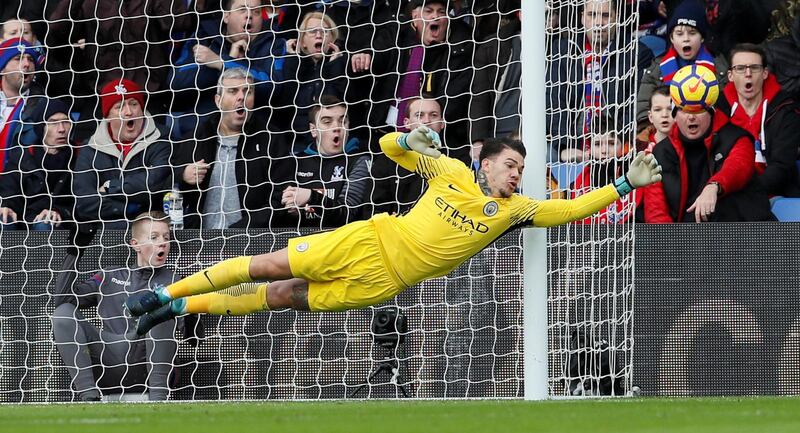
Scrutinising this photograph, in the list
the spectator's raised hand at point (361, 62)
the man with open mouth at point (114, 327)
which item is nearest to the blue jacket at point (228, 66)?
the spectator's raised hand at point (361, 62)

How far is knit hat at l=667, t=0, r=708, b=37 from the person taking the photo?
1288cm

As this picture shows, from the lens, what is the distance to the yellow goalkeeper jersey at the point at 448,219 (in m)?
9.80

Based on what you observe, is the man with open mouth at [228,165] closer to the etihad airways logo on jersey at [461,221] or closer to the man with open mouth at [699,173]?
the etihad airways logo on jersey at [461,221]

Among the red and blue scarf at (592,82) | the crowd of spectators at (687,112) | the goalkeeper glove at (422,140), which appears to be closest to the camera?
the goalkeeper glove at (422,140)

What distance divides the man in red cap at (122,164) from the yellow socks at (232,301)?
7.82 ft

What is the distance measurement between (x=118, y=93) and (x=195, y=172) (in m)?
1.07

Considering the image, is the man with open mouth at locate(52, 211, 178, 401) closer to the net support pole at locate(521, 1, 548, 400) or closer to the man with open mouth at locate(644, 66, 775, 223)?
the net support pole at locate(521, 1, 548, 400)

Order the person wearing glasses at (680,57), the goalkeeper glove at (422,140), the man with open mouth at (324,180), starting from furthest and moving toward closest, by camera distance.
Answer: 1. the person wearing glasses at (680,57)
2. the man with open mouth at (324,180)
3. the goalkeeper glove at (422,140)

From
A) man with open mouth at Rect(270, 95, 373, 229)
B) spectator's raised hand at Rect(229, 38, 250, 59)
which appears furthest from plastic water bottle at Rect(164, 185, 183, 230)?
spectator's raised hand at Rect(229, 38, 250, 59)

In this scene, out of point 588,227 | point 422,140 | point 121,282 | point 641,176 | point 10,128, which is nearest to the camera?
point 422,140

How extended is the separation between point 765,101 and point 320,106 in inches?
166

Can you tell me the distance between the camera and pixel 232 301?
10.1 m

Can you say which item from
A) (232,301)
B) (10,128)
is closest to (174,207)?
(10,128)

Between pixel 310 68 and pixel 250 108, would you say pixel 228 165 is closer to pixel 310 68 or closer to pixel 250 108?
pixel 250 108
